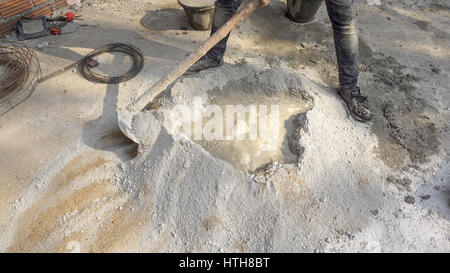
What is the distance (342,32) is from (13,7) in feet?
11.2

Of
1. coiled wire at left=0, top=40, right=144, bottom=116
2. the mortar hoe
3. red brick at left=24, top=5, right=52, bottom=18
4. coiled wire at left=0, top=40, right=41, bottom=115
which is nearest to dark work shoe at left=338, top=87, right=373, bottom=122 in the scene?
the mortar hoe

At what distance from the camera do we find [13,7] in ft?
10.4

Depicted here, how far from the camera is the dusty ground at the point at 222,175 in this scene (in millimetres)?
1869


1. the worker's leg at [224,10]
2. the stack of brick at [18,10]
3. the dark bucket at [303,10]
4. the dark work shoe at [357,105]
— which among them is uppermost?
the worker's leg at [224,10]

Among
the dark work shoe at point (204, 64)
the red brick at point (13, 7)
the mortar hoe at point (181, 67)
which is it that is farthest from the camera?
the red brick at point (13, 7)

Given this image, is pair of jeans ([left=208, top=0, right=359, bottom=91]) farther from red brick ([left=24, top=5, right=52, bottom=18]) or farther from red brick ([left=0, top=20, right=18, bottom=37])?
red brick ([left=0, top=20, right=18, bottom=37])

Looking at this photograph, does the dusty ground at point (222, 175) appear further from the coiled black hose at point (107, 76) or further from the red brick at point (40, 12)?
the red brick at point (40, 12)

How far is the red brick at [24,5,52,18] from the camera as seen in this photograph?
3297mm

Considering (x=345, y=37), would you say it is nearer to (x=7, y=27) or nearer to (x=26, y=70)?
(x=26, y=70)

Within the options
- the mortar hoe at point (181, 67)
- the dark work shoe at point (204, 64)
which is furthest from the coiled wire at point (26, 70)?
the mortar hoe at point (181, 67)

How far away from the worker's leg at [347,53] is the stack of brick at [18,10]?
3154mm

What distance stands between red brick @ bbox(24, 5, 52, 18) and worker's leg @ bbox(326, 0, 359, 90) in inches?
124
